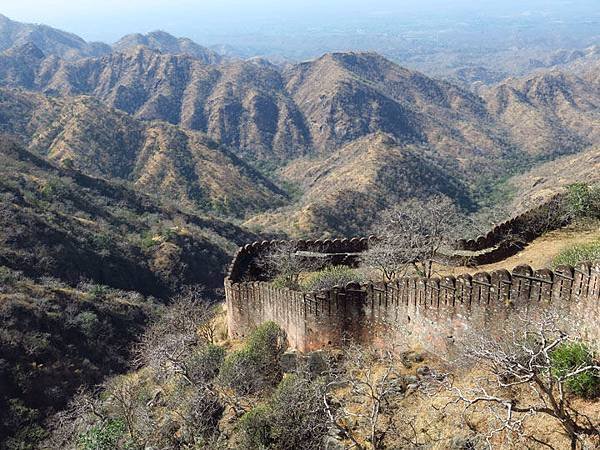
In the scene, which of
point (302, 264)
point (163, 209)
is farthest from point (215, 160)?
point (302, 264)

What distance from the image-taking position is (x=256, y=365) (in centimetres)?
1698

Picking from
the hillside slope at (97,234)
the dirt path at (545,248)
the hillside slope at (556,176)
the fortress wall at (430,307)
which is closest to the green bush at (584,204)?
the dirt path at (545,248)

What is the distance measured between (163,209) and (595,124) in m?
154

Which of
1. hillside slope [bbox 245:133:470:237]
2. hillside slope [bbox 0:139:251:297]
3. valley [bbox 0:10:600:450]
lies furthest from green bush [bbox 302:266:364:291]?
hillside slope [bbox 245:133:470:237]

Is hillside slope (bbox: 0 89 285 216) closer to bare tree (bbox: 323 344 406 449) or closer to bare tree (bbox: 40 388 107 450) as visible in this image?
bare tree (bbox: 40 388 107 450)

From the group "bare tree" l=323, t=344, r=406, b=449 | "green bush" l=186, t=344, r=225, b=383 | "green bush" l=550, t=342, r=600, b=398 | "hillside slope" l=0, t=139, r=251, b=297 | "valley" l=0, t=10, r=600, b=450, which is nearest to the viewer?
"green bush" l=550, t=342, r=600, b=398

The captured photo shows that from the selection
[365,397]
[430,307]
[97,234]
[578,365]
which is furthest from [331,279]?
[97,234]

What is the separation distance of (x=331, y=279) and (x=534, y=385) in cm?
1016

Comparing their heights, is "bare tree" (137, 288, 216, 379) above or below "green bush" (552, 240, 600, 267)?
below

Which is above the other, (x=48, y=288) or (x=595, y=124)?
(x=48, y=288)

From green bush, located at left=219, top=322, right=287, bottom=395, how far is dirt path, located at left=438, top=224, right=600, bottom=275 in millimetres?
7531

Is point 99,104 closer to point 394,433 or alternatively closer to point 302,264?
point 302,264

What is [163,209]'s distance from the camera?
77.8 meters

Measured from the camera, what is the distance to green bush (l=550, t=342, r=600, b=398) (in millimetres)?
10969
